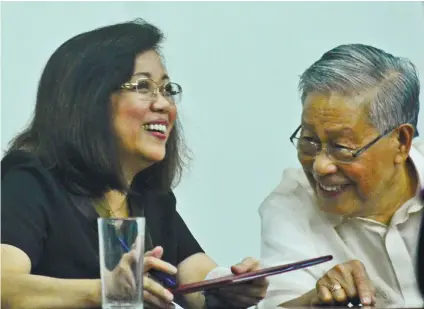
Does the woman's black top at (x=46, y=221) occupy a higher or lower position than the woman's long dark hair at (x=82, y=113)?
lower

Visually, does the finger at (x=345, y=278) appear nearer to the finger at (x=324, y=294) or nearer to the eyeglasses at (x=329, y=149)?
the finger at (x=324, y=294)

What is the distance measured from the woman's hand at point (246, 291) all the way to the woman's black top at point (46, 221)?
0.25 m

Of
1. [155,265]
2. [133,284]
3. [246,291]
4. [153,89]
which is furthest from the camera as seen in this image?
[153,89]

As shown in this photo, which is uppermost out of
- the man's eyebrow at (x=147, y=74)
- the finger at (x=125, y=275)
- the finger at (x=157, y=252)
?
the man's eyebrow at (x=147, y=74)

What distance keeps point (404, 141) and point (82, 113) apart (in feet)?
2.13

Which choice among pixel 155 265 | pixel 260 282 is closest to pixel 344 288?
pixel 260 282

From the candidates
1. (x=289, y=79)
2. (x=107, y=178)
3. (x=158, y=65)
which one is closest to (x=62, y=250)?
(x=107, y=178)

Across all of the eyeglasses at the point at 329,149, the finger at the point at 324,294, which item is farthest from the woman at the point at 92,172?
the eyeglasses at the point at 329,149

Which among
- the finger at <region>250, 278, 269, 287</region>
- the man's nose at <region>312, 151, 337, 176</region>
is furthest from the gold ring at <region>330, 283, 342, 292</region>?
the man's nose at <region>312, 151, 337, 176</region>

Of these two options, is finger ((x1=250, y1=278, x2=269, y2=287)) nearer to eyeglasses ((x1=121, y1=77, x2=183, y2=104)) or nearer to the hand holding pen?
the hand holding pen

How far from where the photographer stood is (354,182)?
1.77 metres

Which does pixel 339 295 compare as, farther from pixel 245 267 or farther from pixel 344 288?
pixel 245 267

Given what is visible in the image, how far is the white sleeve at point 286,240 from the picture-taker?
172cm

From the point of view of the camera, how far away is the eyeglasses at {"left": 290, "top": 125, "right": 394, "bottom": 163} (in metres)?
1.75
